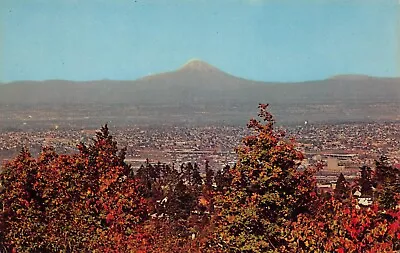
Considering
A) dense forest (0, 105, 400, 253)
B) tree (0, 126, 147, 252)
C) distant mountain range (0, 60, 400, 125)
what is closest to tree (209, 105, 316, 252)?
dense forest (0, 105, 400, 253)

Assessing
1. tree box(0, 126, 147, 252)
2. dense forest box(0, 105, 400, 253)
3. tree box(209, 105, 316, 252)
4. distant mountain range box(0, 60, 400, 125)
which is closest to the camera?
dense forest box(0, 105, 400, 253)

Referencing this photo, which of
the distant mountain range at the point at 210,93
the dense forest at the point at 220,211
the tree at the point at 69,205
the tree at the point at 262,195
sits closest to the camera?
the dense forest at the point at 220,211

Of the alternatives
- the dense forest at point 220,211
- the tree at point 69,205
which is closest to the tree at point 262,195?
the dense forest at point 220,211

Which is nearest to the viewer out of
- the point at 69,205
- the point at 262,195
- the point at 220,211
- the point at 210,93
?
the point at 262,195

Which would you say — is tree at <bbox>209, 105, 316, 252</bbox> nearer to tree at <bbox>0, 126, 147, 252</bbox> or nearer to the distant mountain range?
tree at <bbox>0, 126, 147, 252</bbox>

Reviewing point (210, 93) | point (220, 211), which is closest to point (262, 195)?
point (220, 211)

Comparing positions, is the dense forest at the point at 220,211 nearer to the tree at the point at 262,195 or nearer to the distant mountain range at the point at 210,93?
the tree at the point at 262,195

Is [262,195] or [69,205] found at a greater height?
[262,195]

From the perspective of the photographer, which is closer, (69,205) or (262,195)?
(262,195)

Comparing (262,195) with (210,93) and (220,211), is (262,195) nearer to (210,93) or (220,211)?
(220,211)

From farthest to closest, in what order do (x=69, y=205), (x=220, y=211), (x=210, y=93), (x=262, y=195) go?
(x=210, y=93) < (x=69, y=205) < (x=220, y=211) < (x=262, y=195)
